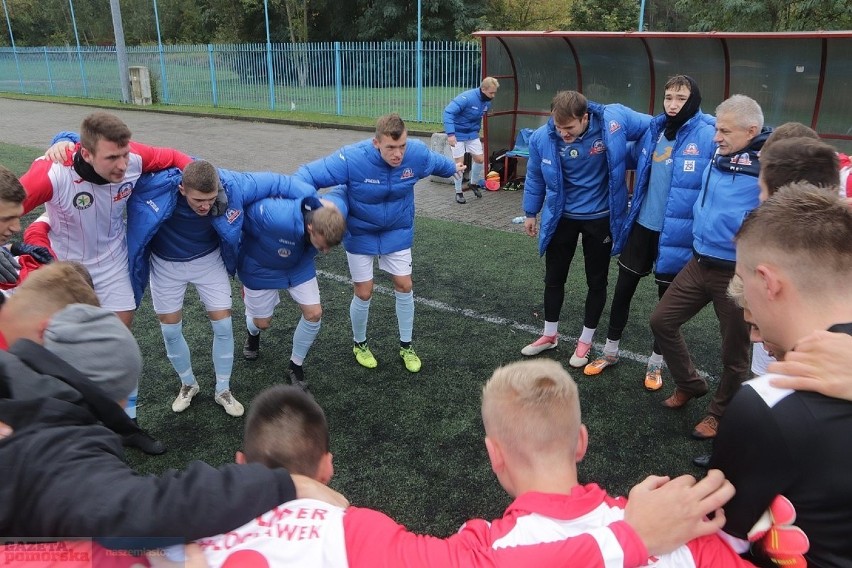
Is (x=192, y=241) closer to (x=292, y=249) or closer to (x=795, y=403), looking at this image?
(x=292, y=249)

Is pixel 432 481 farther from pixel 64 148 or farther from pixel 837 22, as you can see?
pixel 837 22

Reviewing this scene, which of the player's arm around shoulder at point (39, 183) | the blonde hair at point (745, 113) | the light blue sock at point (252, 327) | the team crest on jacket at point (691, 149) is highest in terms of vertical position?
the blonde hair at point (745, 113)

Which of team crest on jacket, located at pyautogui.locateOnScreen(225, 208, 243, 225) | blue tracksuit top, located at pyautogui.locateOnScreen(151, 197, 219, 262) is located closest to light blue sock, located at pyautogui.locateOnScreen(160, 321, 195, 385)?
blue tracksuit top, located at pyautogui.locateOnScreen(151, 197, 219, 262)

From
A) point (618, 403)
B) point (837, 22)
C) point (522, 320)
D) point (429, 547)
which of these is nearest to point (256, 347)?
point (522, 320)

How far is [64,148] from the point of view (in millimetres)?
3730

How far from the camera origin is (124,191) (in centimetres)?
383

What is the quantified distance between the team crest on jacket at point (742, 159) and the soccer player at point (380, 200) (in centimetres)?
217

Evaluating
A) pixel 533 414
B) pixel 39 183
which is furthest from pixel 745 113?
pixel 39 183

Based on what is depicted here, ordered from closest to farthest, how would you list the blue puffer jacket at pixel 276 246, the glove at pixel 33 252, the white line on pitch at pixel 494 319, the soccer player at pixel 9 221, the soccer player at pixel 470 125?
1. the soccer player at pixel 9 221
2. the glove at pixel 33 252
3. the blue puffer jacket at pixel 276 246
4. the white line on pitch at pixel 494 319
5. the soccer player at pixel 470 125

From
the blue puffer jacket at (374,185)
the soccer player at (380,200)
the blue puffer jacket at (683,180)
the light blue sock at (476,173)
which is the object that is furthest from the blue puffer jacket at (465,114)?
the blue puffer jacket at (683,180)

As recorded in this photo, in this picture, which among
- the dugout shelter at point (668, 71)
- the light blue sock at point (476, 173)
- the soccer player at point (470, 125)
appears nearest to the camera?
the dugout shelter at point (668, 71)

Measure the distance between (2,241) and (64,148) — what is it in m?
0.93

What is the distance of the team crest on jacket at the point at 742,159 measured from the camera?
3.41 metres

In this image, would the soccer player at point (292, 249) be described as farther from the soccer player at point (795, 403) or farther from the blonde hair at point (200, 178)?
the soccer player at point (795, 403)
